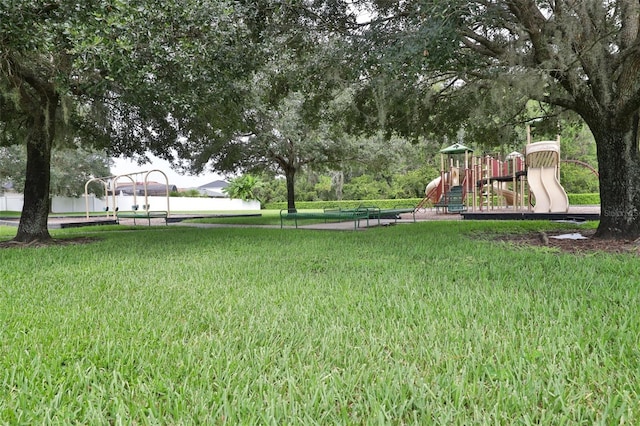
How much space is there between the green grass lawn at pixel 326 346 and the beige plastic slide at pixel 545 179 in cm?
848

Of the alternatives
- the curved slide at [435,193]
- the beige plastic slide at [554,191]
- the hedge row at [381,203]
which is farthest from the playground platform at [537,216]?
the hedge row at [381,203]

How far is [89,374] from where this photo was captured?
1.70m

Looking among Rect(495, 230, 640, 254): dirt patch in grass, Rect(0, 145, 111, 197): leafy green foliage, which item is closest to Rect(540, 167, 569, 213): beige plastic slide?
Rect(495, 230, 640, 254): dirt patch in grass

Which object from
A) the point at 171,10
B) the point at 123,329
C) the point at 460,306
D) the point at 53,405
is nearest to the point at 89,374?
the point at 53,405

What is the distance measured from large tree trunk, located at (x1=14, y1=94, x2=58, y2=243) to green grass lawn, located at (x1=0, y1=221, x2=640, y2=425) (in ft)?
13.8

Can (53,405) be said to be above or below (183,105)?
below

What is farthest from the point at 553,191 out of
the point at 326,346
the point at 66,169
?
the point at 66,169

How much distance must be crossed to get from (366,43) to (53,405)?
18.7ft

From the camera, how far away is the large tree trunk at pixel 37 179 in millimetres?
7258

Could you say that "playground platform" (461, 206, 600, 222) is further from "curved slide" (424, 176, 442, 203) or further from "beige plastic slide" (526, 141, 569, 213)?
"curved slide" (424, 176, 442, 203)

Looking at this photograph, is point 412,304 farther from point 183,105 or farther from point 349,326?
point 183,105

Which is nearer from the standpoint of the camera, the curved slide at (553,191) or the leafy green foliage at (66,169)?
the curved slide at (553,191)

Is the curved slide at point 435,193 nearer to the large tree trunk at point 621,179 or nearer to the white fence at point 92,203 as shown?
the large tree trunk at point 621,179

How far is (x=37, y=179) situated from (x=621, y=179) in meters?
9.89
